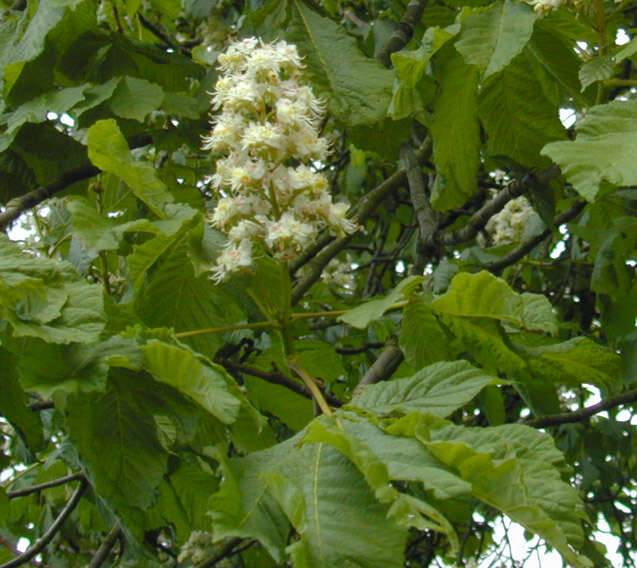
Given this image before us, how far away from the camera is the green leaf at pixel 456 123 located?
1938 mm

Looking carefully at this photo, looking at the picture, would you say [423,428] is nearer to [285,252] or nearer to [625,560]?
[285,252]

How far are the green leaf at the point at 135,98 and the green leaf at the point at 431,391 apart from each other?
107 cm

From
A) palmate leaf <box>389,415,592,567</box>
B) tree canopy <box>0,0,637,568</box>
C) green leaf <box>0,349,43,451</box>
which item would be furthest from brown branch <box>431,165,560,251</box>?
green leaf <box>0,349,43,451</box>

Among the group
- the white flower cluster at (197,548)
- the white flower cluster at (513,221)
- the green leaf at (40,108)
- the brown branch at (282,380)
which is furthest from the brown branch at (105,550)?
the white flower cluster at (513,221)

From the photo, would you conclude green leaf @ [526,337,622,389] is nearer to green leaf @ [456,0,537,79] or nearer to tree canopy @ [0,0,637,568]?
tree canopy @ [0,0,637,568]

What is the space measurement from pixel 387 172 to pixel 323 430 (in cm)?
309

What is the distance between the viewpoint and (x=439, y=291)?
2.35m

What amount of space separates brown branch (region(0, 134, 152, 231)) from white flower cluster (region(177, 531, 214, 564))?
130 cm

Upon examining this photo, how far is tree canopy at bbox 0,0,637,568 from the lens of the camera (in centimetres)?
117

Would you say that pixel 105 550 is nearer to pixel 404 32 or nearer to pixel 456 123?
pixel 456 123

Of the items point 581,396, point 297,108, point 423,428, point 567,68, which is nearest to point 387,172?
point 581,396

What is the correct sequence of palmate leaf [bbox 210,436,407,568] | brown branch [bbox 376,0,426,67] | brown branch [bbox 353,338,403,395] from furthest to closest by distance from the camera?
brown branch [bbox 376,0,426,67] < brown branch [bbox 353,338,403,395] < palmate leaf [bbox 210,436,407,568]

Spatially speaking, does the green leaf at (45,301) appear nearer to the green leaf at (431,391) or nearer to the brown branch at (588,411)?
the green leaf at (431,391)

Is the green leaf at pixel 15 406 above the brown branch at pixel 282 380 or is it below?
above
